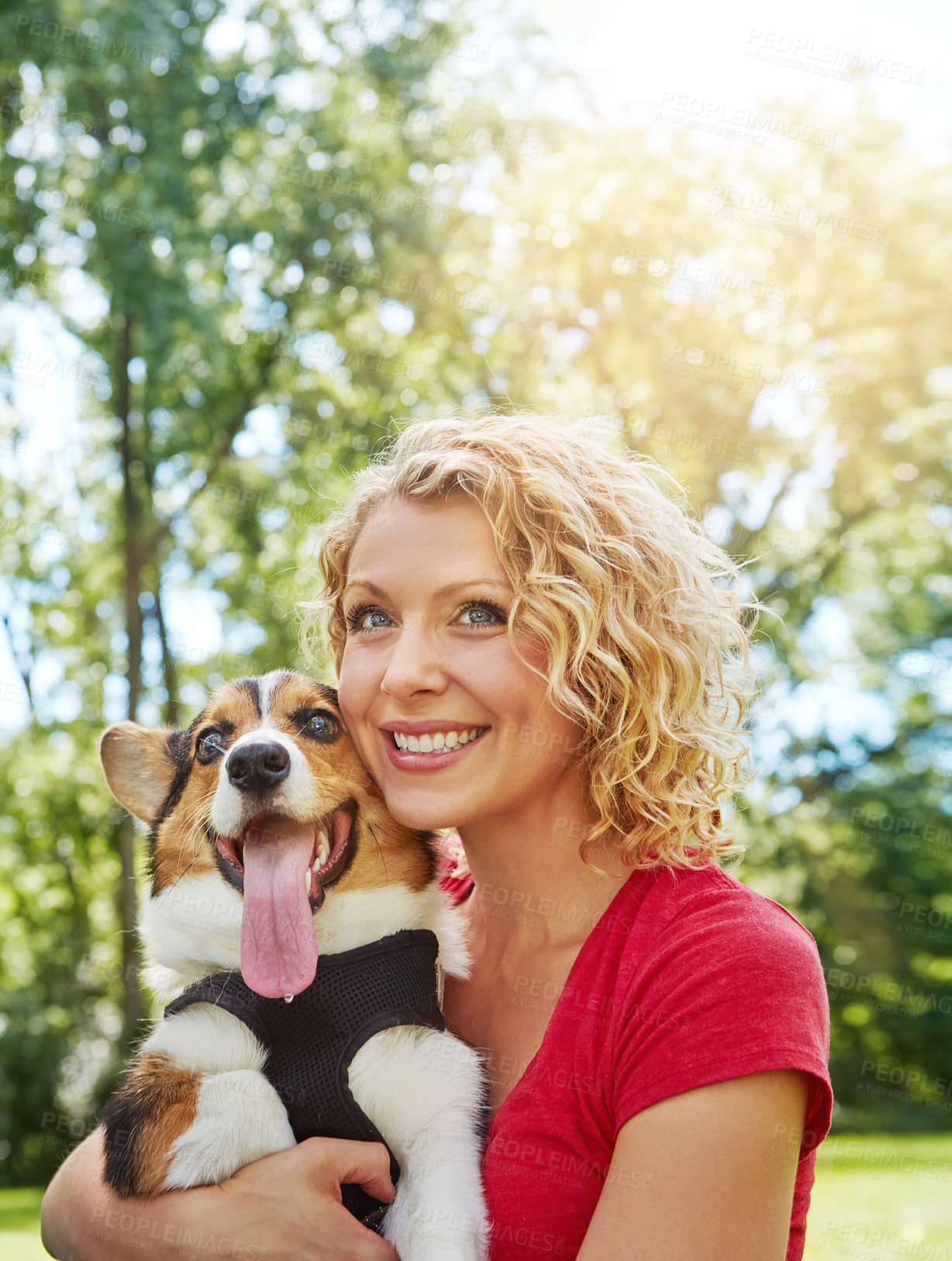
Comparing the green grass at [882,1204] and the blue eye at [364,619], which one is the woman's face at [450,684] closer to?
the blue eye at [364,619]

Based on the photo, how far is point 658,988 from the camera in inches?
75.7

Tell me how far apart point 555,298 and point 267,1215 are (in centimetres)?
1149

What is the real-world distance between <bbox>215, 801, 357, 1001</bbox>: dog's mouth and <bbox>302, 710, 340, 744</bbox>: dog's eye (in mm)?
203

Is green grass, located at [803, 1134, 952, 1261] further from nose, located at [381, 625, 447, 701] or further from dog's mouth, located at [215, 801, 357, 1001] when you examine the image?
nose, located at [381, 625, 447, 701]

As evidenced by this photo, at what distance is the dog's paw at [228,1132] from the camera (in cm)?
207

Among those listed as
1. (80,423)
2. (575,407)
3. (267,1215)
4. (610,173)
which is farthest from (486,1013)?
(80,423)

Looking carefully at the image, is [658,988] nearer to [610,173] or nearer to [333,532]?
[333,532]

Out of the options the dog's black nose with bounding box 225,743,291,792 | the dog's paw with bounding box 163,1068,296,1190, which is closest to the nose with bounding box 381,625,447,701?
the dog's black nose with bounding box 225,743,291,792

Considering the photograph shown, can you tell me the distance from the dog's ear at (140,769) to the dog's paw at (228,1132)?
87 centimetres

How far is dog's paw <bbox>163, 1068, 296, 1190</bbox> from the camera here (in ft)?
6.81

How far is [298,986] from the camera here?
2.14 metres

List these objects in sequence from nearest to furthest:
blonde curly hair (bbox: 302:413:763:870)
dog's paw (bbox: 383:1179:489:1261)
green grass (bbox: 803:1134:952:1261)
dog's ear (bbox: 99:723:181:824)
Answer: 1. dog's paw (bbox: 383:1179:489:1261)
2. blonde curly hair (bbox: 302:413:763:870)
3. dog's ear (bbox: 99:723:181:824)
4. green grass (bbox: 803:1134:952:1261)

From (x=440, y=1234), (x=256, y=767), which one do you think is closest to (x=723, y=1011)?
(x=440, y=1234)

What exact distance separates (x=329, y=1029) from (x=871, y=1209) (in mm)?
9207
